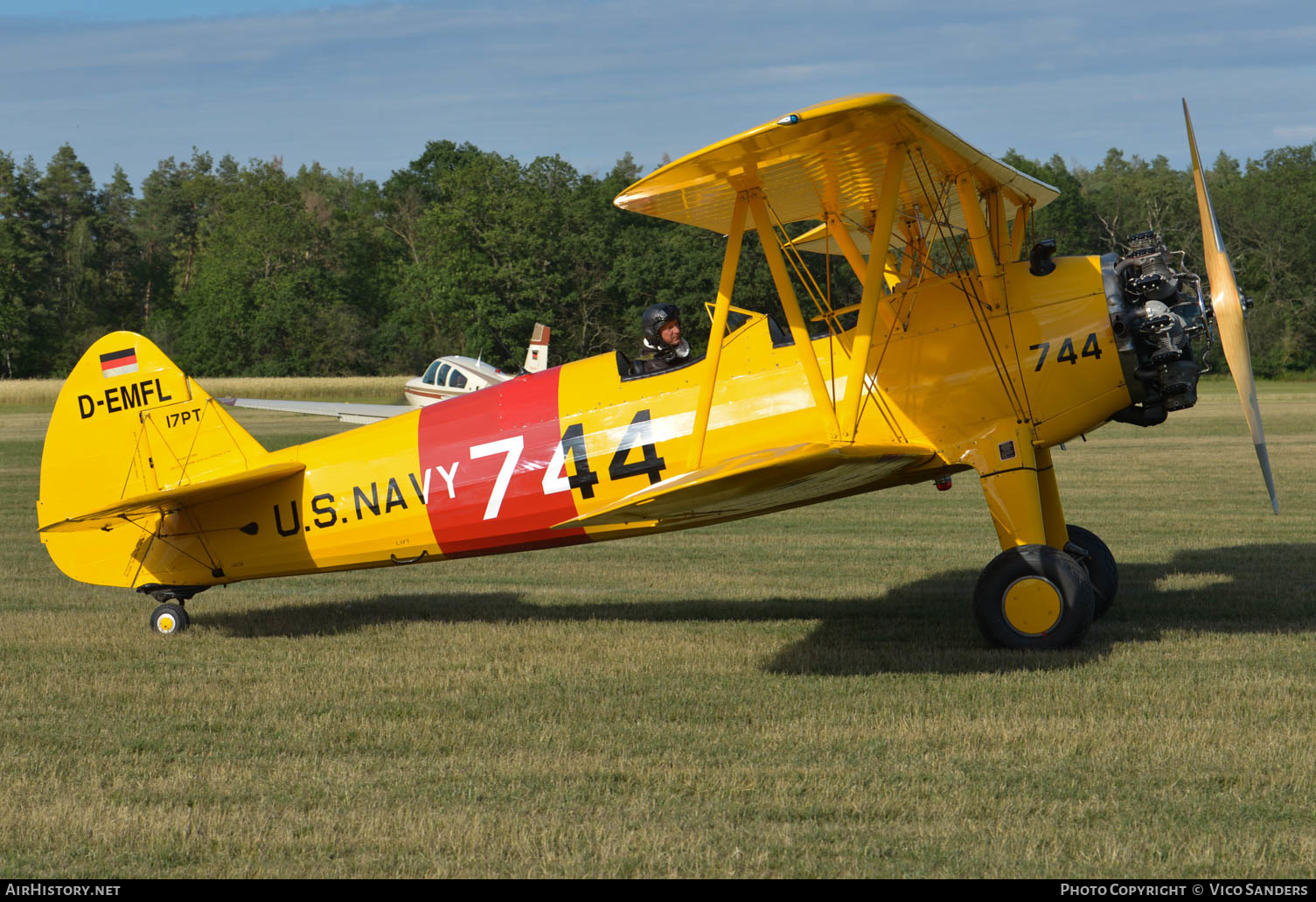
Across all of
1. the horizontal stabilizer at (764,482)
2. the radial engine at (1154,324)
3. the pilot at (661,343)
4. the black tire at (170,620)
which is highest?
A: the pilot at (661,343)

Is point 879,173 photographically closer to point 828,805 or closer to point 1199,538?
point 828,805

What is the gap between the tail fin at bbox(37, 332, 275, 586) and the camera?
8.66 meters

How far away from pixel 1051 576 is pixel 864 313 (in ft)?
6.18

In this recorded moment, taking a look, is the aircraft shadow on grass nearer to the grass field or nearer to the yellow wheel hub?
the grass field

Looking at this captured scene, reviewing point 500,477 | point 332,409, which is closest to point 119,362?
point 500,477

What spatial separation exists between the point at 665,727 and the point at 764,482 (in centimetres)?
141

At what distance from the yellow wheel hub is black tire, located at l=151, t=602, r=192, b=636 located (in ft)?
18.5

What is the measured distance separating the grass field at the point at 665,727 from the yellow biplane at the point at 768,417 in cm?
69

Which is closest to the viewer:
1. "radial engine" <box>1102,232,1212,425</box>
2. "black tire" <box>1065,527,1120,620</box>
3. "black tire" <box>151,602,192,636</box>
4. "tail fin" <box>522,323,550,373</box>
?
"radial engine" <box>1102,232,1212,425</box>

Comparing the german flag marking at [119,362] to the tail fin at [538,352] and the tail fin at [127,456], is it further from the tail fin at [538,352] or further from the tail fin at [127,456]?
the tail fin at [538,352]

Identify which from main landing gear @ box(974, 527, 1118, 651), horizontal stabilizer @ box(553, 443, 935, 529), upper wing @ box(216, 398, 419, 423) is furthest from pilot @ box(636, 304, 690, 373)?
upper wing @ box(216, 398, 419, 423)

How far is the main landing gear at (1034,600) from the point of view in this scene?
7.05m

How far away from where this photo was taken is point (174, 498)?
314 inches

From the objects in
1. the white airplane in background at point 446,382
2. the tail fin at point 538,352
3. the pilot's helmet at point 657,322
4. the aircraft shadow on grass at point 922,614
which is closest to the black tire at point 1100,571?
the aircraft shadow on grass at point 922,614
